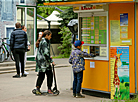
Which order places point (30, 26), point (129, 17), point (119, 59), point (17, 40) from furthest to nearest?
point (30, 26)
point (17, 40)
point (119, 59)
point (129, 17)

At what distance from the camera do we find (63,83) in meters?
12.1

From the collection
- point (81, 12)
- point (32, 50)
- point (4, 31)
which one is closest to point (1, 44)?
point (4, 31)

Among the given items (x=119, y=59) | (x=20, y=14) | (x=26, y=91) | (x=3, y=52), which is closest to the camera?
(x=119, y=59)

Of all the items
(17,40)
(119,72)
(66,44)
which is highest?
(17,40)

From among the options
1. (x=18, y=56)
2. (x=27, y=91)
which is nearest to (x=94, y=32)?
(x=27, y=91)

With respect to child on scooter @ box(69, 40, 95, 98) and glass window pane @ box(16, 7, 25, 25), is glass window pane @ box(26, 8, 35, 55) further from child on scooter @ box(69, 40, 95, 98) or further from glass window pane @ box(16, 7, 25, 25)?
child on scooter @ box(69, 40, 95, 98)

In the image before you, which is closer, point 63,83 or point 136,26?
point 136,26

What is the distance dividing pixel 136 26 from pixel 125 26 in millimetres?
283

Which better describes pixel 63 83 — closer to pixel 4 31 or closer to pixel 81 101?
pixel 81 101

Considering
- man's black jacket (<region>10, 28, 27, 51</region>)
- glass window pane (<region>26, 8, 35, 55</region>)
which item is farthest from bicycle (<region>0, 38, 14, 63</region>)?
man's black jacket (<region>10, 28, 27, 51</region>)

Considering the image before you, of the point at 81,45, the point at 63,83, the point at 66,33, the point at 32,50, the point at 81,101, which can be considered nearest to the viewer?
the point at 81,101

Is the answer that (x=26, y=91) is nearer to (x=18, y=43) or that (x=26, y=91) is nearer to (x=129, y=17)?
(x=18, y=43)

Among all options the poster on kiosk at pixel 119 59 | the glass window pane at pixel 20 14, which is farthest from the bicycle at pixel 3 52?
the poster on kiosk at pixel 119 59

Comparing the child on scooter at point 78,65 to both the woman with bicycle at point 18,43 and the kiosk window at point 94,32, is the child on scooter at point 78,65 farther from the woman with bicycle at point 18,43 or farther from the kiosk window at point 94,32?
the woman with bicycle at point 18,43
